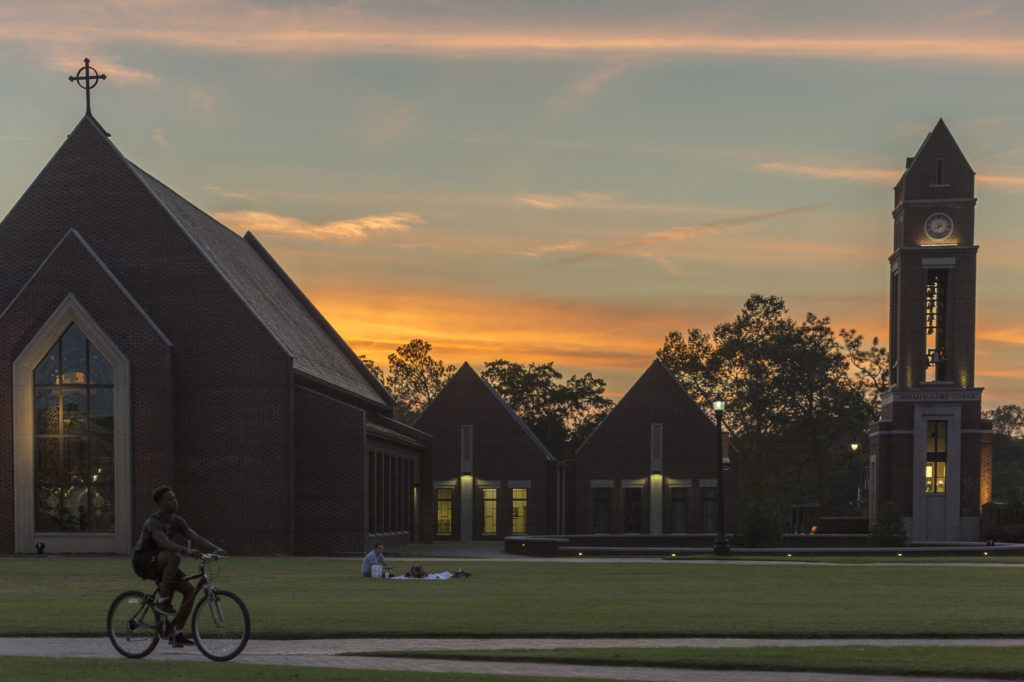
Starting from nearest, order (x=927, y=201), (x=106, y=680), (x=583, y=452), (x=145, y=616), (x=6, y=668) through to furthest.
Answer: (x=106, y=680), (x=6, y=668), (x=145, y=616), (x=927, y=201), (x=583, y=452)

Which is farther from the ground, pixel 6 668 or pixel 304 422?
pixel 304 422

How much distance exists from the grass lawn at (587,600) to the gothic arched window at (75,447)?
22.4 feet

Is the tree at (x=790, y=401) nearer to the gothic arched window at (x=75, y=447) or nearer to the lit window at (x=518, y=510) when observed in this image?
the lit window at (x=518, y=510)

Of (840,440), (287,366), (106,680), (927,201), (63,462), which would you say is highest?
(927,201)

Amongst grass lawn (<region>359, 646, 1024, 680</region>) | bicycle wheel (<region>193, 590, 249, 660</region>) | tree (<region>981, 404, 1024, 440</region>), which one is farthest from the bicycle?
tree (<region>981, 404, 1024, 440</region>)

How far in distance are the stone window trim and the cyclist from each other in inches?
1123

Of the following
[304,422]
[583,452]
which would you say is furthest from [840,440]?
[304,422]

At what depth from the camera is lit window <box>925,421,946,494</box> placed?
6147 centimetres

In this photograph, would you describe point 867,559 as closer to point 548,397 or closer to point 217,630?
point 217,630

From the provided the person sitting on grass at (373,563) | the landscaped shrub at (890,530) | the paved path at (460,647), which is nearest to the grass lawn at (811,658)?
the paved path at (460,647)

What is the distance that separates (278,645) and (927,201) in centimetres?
5358

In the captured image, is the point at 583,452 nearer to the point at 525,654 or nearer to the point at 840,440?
the point at 840,440

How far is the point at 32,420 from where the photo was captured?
41.9 m

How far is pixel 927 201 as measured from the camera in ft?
206
